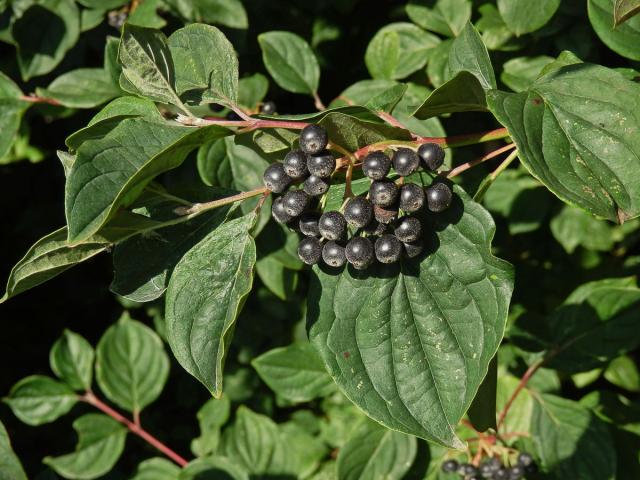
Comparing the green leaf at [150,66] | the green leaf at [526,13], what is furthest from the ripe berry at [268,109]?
the green leaf at [150,66]

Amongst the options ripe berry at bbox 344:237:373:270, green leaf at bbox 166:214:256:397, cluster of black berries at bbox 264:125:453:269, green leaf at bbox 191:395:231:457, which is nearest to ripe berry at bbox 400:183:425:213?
cluster of black berries at bbox 264:125:453:269

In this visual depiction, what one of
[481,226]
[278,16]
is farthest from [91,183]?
[278,16]

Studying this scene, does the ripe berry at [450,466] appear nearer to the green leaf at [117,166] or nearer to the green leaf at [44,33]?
the green leaf at [117,166]

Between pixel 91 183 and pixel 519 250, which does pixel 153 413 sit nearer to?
pixel 519 250

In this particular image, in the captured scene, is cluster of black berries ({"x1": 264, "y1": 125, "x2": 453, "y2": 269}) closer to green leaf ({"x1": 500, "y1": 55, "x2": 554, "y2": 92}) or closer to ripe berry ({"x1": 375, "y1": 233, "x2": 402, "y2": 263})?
ripe berry ({"x1": 375, "y1": 233, "x2": 402, "y2": 263})

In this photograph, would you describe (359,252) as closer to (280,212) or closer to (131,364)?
(280,212)

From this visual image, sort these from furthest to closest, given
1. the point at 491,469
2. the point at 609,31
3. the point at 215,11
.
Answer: the point at 215,11 < the point at 491,469 < the point at 609,31

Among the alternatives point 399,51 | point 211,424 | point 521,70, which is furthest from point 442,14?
point 211,424
